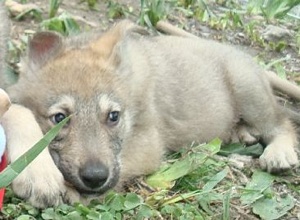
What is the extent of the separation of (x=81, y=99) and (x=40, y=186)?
1.50 feet

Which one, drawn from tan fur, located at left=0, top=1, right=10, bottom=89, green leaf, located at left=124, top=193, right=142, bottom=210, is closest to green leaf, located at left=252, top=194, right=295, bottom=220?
green leaf, located at left=124, top=193, right=142, bottom=210

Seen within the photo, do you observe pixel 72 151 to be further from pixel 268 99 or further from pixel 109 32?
pixel 268 99

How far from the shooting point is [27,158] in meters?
2.99

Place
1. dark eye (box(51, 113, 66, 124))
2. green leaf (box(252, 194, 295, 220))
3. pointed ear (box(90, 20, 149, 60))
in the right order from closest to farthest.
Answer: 1. dark eye (box(51, 113, 66, 124))
2. green leaf (box(252, 194, 295, 220))
3. pointed ear (box(90, 20, 149, 60))

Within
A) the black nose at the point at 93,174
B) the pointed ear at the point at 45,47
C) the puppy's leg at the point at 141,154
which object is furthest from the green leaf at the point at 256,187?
the pointed ear at the point at 45,47

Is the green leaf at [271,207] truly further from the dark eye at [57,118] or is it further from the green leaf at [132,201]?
the dark eye at [57,118]

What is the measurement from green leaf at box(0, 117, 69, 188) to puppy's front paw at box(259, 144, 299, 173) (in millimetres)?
1812

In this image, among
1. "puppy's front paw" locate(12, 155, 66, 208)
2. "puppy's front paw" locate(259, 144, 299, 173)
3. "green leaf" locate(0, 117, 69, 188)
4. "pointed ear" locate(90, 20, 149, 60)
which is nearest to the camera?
"green leaf" locate(0, 117, 69, 188)

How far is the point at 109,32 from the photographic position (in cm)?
446

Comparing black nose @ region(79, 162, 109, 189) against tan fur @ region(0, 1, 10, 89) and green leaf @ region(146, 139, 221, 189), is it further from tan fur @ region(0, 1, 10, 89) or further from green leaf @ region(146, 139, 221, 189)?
tan fur @ region(0, 1, 10, 89)

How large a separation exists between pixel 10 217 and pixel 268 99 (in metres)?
2.16

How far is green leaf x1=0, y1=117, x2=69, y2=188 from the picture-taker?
2949 millimetres

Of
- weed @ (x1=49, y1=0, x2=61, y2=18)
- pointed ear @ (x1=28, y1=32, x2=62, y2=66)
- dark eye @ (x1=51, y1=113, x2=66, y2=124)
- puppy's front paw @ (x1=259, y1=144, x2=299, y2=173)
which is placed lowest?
weed @ (x1=49, y1=0, x2=61, y2=18)

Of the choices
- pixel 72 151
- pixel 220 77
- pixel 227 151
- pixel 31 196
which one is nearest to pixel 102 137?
pixel 72 151
